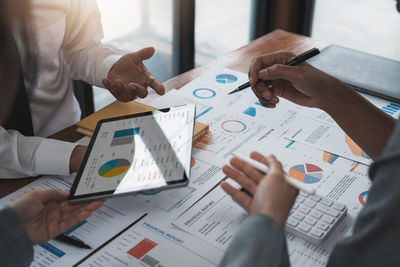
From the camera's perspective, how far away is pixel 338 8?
10.2 feet

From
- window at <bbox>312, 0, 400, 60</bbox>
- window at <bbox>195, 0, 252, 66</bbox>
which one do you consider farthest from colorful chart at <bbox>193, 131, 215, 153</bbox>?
window at <bbox>312, 0, 400, 60</bbox>

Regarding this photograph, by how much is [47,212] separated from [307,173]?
572 mm

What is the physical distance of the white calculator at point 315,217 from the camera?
2.63ft

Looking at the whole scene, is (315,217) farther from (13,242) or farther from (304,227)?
(13,242)


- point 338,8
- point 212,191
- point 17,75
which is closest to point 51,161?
point 17,75

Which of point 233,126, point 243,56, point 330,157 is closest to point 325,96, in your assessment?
point 330,157

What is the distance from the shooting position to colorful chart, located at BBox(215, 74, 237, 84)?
4.64ft

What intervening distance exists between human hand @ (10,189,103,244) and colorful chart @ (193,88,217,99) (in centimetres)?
61

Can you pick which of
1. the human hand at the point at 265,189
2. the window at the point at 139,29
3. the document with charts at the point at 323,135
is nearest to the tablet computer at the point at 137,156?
the human hand at the point at 265,189

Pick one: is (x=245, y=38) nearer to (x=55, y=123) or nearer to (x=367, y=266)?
(x=55, y=123)

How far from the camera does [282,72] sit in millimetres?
1076

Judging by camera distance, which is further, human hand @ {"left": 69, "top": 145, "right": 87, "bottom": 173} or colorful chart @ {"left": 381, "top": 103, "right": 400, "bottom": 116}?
colorful chart @ {"left": 381, "top": 103, "right": 400, "bottom": 116}

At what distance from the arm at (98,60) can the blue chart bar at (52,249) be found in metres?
0.52

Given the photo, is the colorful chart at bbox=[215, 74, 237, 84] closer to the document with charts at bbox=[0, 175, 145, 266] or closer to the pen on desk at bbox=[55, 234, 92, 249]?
the document with charts at bbox=[0, 175, 145, 266]
